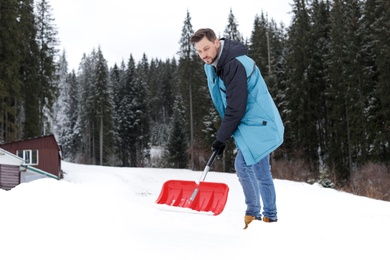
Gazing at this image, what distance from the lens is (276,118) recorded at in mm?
3148

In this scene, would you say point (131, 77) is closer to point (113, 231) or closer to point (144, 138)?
point (144, 138)

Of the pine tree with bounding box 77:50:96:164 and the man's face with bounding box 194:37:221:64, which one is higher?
the pine tree with bounding box 77:50:96:164

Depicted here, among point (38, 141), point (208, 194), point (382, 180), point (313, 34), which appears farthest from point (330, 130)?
point (208, 194)

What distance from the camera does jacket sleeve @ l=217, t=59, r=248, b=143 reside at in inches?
118

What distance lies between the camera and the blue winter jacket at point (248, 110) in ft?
9.93

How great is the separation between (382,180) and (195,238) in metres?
15.9

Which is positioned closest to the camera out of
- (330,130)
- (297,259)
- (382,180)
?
(297,259)

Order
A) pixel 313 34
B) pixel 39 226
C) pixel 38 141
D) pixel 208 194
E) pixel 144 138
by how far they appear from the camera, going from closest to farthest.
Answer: pixel 39 226, pixel 208 194, pixel 38 141, pixel 313 34, pixel 144 138

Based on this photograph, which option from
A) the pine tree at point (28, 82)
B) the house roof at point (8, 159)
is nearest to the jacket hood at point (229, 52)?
the house roof at point (8, 159)

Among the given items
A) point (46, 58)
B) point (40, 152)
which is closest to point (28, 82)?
point (46, 58)

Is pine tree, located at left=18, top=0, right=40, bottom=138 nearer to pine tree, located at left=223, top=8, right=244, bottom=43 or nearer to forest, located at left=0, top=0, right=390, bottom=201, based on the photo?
forest, located at left=0, top=0, right=390, bottom=201

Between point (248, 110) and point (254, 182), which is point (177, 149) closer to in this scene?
point (254, 182)

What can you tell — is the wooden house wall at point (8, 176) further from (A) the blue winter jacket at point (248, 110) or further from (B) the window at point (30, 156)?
(A) the blue winter jacket at point (248, 110)

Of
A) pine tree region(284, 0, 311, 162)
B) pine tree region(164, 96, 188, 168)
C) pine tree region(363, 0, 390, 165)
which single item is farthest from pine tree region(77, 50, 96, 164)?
pine tree region(363, 0, 390, 165)
